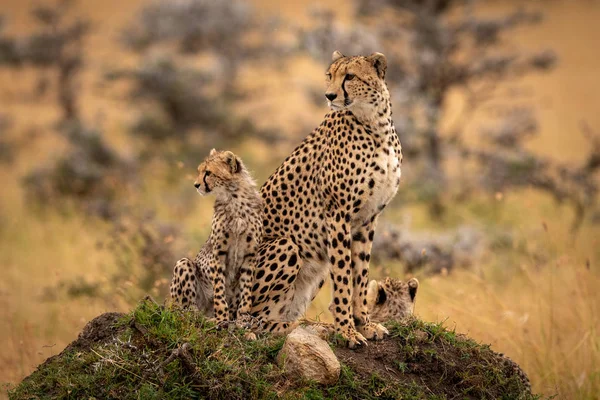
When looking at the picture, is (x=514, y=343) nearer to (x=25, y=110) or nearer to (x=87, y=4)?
(x=25, y=110)

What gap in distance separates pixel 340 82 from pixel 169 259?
12.7 feet

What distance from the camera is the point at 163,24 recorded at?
15922mm

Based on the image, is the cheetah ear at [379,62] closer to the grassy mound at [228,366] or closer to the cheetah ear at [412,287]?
the cheetah ear at [412,287]

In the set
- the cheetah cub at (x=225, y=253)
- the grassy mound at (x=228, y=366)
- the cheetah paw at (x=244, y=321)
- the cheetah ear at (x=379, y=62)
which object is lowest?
the grassy mound at (x=228, y=366)

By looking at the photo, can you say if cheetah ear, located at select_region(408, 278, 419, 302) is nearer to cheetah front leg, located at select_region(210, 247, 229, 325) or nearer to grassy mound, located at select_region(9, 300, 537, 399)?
grassy mound, located at select_region(9, 300, 537, 399)

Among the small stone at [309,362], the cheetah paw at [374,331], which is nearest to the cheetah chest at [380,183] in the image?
the cheetah paw at [374,331]

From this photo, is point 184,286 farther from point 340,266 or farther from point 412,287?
point 412,287

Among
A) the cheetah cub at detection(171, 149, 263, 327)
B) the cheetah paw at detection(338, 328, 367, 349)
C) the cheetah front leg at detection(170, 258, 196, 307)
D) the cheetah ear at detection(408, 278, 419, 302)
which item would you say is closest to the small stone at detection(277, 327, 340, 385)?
the cheetah paw at detection(338, 328, 367, 349)

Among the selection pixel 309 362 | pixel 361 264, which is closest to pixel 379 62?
pixel 361 264

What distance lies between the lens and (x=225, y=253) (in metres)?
4.70

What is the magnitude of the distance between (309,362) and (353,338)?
0.50m

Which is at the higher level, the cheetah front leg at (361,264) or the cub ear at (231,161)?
the cub ear at (231,161)

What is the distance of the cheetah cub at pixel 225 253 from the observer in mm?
4664

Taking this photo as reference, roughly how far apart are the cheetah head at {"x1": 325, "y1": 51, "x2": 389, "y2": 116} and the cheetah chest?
0.26m
